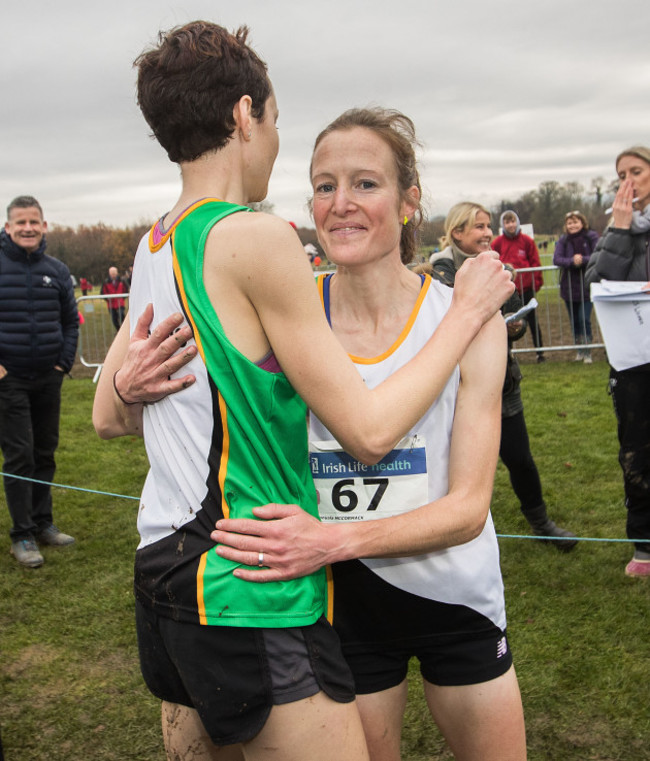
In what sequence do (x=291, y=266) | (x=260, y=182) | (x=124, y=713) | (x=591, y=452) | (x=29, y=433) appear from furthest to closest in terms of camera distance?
(x=591, y=452) < (x=29, y=433) < (x=124, y=713) < (x=260, y=182) < (x=291, y=266)

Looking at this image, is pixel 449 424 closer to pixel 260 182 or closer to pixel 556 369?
pixel 260 182

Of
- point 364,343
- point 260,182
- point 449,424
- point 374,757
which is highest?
point 260,182

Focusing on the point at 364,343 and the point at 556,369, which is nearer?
the point at 364,343

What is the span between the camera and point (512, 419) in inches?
200

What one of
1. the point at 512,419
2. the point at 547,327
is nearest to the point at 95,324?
the point at 547,327

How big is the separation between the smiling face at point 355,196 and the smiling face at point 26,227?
14.2 ft

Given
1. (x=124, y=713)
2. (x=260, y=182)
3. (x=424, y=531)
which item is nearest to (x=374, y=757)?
(x=424, y=531)

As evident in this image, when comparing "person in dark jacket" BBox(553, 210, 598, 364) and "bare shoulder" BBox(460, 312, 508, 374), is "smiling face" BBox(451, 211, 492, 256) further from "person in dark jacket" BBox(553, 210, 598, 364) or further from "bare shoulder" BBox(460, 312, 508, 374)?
"person in dark jacket" BBox(553, 210, 598, 364)

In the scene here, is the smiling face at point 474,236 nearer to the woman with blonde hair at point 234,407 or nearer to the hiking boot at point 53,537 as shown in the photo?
the hiking boot at point 53,537

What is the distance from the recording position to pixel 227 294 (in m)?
1.47

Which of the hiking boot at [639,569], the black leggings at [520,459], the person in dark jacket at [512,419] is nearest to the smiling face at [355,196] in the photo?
the person in dark jacket at [512,419]

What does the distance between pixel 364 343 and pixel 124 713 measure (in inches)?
99.0

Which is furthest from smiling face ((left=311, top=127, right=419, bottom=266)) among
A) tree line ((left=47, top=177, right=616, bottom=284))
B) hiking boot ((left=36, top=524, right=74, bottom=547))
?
tree line ((left=47, top=177, right=616, bottom=284))

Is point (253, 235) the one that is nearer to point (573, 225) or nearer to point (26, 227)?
point (26, 227)
